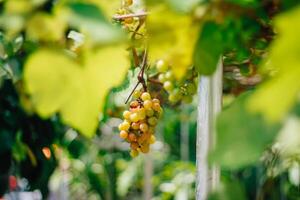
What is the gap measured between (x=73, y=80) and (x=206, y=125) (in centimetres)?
61

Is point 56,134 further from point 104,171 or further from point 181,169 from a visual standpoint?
point 104,171

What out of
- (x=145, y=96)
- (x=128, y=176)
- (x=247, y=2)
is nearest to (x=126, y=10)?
(x=145, y=96)

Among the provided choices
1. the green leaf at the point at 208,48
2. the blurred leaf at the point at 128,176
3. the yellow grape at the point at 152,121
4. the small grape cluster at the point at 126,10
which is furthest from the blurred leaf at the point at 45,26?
the blurred leaf at the point at 128,176

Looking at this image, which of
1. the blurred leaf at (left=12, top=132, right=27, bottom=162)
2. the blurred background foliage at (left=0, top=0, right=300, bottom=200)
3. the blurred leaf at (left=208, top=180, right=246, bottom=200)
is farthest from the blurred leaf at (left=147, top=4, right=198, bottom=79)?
the blurred leaf at (left=12, top=132, right=27, bottom=162)

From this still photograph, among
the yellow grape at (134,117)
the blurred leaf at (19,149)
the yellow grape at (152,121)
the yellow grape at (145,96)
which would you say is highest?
the yellow grape at (145,96)

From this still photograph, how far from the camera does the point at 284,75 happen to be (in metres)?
0.34

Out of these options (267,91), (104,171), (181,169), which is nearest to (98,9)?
(267,91)

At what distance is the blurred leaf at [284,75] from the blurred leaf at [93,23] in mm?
100

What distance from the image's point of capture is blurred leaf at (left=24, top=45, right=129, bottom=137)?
41 cm

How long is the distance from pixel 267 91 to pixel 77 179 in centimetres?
462

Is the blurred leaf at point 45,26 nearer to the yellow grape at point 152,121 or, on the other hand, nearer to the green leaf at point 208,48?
the green leaf at point 208,48

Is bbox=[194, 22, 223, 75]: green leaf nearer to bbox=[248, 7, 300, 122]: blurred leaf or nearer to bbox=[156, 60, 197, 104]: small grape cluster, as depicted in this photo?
bbox=[248, 7, 300, 122]: blurred leaf

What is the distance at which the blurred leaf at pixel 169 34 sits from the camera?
0.43 m

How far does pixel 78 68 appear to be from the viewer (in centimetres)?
42
